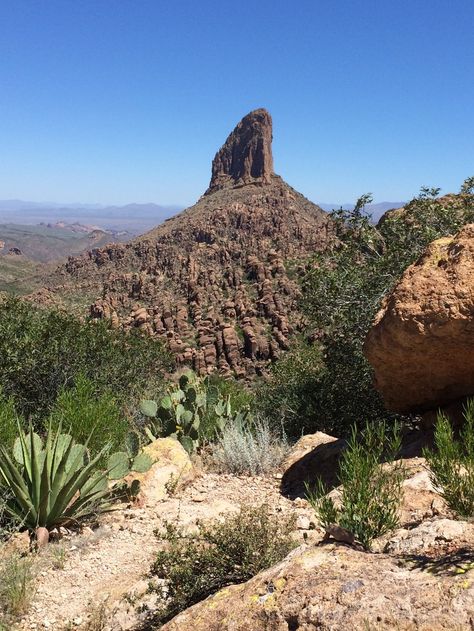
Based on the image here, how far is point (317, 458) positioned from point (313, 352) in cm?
982

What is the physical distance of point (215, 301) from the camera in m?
68.3

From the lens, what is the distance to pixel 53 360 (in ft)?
44.5

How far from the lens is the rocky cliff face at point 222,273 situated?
2263 inches

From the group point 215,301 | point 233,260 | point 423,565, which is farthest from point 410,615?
point 233,260

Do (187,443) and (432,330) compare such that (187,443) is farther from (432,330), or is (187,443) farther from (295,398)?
(295,398)

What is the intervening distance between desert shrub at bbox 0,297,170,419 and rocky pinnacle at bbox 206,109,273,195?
120m

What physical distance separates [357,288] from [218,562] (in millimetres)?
7230

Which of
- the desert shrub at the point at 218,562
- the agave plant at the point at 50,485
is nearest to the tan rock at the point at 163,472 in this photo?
the agave plant at the point at 50,485

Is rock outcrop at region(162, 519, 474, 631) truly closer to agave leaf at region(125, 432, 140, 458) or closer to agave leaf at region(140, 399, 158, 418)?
agave leaf at region(125, 432, 140, 458)

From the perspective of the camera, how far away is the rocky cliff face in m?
57.5

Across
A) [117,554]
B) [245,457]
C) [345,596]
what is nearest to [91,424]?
[245,457]

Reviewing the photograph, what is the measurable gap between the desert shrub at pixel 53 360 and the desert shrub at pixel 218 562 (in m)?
8.14

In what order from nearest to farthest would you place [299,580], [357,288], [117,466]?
[299,580]
[117,466]
[357,288]

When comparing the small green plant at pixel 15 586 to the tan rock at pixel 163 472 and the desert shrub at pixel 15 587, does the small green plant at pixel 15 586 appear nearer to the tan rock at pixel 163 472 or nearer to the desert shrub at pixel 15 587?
the desert shrub at pixel 15 587
